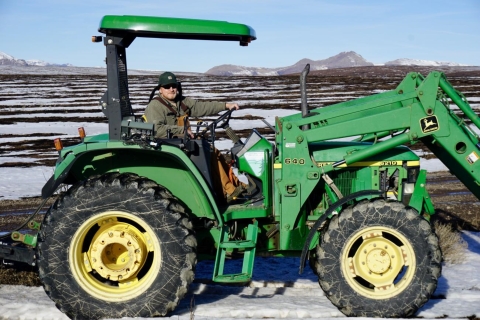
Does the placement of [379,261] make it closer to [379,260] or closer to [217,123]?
[379,260]

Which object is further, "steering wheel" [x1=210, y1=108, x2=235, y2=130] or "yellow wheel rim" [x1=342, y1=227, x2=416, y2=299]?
"steering wheel" [x1=210, y1=108, x2=235, y2=130]

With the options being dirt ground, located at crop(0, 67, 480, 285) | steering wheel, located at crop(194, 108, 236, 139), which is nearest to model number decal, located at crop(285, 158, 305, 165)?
steering wheel, located at crop(194, 108, 236, 139)

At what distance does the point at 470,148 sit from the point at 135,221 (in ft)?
9.29

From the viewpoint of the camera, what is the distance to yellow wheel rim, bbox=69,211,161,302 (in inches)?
191

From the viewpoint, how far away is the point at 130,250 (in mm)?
4875

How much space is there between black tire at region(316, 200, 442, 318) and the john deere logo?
2.34ft

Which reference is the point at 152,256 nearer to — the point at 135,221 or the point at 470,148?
the point at 135,221

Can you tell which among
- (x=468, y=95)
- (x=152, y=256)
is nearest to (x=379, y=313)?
(x=152, y=256)

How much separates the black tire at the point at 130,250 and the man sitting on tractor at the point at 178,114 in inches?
27.2

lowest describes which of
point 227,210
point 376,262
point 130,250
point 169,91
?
point 376,262

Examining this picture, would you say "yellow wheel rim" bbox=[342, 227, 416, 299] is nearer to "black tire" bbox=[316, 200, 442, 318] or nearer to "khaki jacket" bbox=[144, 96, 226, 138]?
"black tire" bbox=[316, 200, 442, 318]

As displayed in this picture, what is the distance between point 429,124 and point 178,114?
2.20 m

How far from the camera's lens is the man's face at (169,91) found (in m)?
5.73

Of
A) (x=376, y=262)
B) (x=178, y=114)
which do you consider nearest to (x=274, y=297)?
(x=376, y=262)
